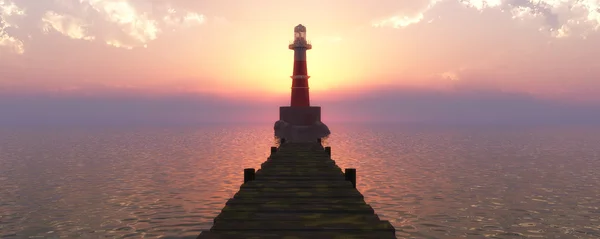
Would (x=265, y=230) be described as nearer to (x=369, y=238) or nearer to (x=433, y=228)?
(x=369, y=238)

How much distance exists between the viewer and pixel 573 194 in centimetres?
2414

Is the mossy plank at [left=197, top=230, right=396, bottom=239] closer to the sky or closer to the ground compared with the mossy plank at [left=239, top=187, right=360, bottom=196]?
closer to the ground

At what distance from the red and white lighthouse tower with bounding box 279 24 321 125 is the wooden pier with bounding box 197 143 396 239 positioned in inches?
1614

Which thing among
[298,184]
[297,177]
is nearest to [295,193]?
[298,184]

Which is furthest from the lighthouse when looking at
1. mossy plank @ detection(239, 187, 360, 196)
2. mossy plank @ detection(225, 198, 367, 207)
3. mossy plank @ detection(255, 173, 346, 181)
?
mossy plank @ detection(225, 198, 367, 207)

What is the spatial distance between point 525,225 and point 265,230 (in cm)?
1265

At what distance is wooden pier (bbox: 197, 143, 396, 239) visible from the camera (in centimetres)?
810

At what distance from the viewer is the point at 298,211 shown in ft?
32.9

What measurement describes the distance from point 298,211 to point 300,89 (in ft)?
155

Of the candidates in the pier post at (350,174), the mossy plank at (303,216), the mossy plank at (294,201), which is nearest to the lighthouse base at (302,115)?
the pier post at (350,174)

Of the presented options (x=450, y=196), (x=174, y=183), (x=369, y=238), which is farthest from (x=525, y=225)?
(x=174, y=183)

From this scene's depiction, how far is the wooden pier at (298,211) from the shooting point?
8.10m

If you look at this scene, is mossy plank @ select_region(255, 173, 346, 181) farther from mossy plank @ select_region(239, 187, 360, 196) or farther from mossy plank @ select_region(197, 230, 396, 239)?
mossy plank @ select_region(197, 230, 396, 239)

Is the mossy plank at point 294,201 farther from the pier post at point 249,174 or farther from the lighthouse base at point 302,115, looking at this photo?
the lighthouse base at point 302,115
